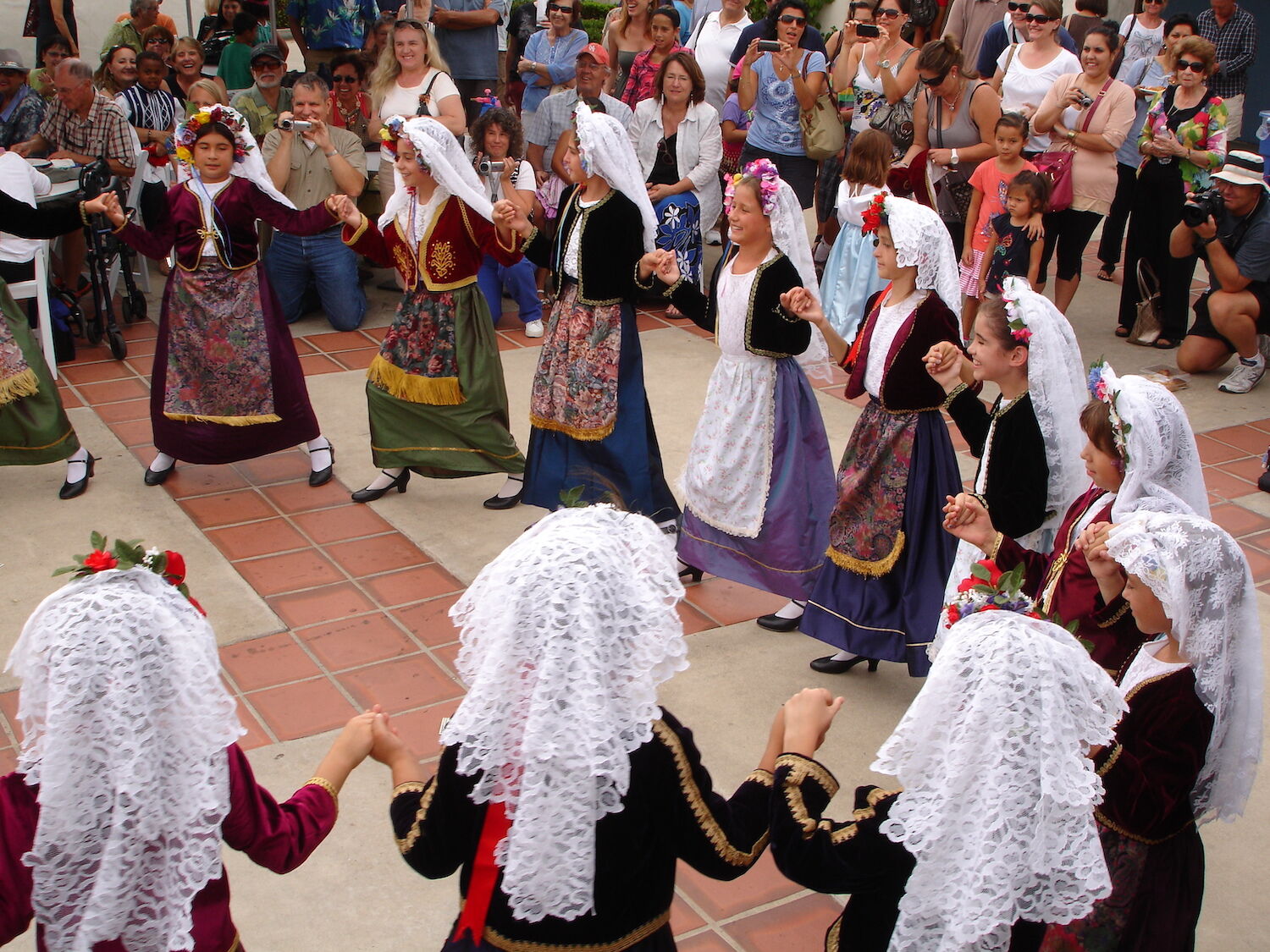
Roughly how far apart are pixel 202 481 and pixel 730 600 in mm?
2626

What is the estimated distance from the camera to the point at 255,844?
2404 mm

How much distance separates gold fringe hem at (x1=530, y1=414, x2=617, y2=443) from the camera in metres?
5.37

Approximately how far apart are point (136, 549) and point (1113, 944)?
83.9 inches

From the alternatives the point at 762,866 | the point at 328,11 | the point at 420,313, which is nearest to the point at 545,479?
the point at 420,313

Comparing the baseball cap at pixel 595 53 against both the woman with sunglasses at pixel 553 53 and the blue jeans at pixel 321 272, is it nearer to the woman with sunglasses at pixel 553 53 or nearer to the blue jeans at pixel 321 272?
the woman with sunglasses at pixel 553 53

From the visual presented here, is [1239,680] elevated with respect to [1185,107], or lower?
lower

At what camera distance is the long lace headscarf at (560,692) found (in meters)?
2.07

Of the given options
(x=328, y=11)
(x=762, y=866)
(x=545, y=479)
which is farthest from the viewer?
(x=328, y=11)

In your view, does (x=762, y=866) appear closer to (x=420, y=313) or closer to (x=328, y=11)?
(x=420, y=313)

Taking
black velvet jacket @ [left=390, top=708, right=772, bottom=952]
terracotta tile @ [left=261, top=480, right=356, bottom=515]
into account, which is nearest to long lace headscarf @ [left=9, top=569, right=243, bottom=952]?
black velvet jacket @ [left=390, top=708, right=772, bottom=952]

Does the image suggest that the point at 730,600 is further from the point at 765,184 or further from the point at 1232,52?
the point at 1232,52

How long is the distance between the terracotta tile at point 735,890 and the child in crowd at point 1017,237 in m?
4.36

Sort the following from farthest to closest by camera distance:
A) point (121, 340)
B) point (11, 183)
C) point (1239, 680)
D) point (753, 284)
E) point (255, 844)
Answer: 1. point (121, 340)
2. point (11, 183)
3. point (753, 284)
4. point (1239, 680)
5. point (255, 844)

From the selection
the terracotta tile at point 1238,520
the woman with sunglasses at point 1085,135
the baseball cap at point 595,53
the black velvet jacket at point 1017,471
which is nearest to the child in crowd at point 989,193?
the woman with sunglasses at point 1085,135
